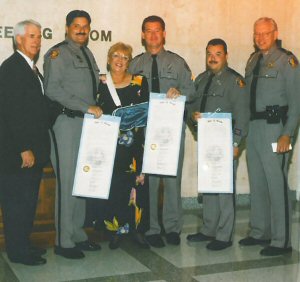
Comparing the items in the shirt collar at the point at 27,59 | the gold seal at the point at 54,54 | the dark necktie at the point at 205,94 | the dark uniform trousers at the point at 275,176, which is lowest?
the dark uniform trousers at the point at 275,176

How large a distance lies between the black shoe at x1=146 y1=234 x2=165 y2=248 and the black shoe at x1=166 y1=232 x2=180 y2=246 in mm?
86

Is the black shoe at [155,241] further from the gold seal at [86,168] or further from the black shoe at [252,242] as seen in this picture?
the gold seal at [86,168]

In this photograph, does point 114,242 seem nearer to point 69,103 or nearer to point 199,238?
point 199,238

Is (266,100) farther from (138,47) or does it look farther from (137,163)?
(138,47)

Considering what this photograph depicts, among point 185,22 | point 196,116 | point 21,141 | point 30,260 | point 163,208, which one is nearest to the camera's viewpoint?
point 21,141

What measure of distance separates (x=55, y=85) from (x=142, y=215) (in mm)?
1219

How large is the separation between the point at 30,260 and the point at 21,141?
842mm

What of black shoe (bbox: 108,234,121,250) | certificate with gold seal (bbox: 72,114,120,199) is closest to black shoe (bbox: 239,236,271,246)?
black shoe (bbox: 108,234,121,250)

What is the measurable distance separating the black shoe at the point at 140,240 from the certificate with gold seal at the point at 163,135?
541 millimetres

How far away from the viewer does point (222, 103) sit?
4156mm

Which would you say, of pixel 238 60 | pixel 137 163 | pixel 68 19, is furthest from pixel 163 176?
pixel 238 60

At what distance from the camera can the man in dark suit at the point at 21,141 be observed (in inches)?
140

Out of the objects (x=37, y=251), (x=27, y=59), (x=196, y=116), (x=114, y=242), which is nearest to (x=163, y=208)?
(x=114, y=242)

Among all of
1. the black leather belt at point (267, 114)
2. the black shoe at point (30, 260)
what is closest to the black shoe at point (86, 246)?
the black shoe at point (30, 260)
